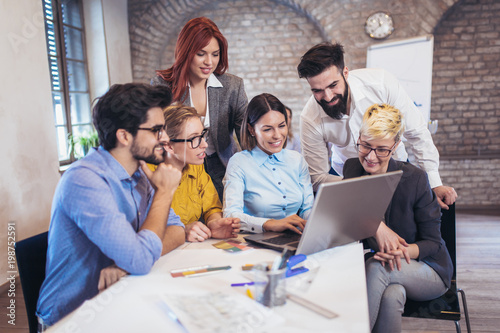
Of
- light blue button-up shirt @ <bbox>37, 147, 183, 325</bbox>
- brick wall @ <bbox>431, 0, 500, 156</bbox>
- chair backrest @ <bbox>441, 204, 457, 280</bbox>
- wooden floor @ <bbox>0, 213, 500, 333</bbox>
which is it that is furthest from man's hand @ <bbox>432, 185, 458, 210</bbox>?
brick wall @ <bbox>431, 0, 500, 156</bbox>

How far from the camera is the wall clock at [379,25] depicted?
450 centimetres

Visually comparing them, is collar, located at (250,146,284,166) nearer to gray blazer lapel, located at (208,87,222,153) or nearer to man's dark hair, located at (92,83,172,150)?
gray blazer lapel, located at (208,87,222,153)

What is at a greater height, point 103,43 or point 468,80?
point 103,43

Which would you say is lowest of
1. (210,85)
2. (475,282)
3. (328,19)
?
(475,282)

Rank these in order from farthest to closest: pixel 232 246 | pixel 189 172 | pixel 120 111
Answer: pixel 189 172
pixel 232 246
pixel 120 111

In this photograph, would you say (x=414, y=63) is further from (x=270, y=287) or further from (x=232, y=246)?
(x=270, y=287)

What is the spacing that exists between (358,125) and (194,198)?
1004mm

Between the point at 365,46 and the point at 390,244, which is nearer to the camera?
the point at 390,244

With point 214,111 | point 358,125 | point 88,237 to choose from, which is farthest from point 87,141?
point 88,237

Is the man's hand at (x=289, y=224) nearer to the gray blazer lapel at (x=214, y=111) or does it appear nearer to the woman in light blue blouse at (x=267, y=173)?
the woman in light blue blouse at (x=267, y=173)

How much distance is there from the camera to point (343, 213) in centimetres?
118

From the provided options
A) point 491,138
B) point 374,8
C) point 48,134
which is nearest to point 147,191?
point 48,134

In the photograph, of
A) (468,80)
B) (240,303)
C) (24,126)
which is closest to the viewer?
(240,303)

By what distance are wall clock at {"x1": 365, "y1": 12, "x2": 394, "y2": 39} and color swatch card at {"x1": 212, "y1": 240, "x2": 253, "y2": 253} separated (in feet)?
12.5
